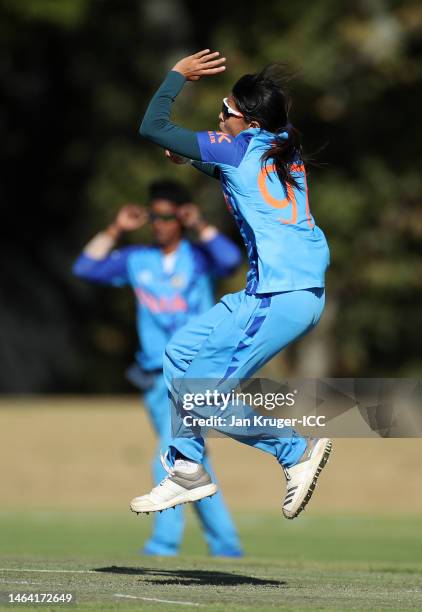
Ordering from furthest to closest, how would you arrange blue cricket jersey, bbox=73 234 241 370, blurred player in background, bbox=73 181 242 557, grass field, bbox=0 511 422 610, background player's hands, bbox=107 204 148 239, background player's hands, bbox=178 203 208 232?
1. background player's hands, bbox=107 204 148 239
2. background player's hands, bbox=178 203 208 232
3. blue cricket jersey, bbox=73 234 241 370
4. blurred player in background, bbox=73 181 242 557
5. grass field, bbox=0 511 422 610

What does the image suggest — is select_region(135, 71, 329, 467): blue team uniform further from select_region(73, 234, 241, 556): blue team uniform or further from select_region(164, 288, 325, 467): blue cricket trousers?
select_region(73, 234, 241, 556): blue team uniform

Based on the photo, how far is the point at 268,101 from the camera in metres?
7.13

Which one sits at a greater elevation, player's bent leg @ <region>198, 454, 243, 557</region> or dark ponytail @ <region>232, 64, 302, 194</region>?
dark ponytail @ <region>232, 64, 302, 194</region>

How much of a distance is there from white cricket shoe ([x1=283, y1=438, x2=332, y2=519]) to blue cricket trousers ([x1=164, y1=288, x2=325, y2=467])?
0.17ft

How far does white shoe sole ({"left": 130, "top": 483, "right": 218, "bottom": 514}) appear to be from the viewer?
7004 millimetres

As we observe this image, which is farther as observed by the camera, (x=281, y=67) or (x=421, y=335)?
(x=421, y=335)

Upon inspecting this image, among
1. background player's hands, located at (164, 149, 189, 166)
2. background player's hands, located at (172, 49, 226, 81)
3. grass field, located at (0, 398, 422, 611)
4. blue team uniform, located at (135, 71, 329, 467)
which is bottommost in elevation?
grass field, located at (0, 398, 422, 611)

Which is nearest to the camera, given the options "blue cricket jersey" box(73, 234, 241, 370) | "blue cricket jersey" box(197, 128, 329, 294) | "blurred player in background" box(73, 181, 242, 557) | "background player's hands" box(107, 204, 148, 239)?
"blue cricket jersey" box(197, 128, 329, 294)

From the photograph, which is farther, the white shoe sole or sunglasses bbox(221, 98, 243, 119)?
sunglasses bbox(221, 98, 243, 119)

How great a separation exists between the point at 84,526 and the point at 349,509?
509 centimetres

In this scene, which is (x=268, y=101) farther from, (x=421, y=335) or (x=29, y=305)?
(x=29, y=305)

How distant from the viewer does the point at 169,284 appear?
10.7 meters

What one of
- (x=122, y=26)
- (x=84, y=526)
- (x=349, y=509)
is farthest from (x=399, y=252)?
(x=84, y=526)

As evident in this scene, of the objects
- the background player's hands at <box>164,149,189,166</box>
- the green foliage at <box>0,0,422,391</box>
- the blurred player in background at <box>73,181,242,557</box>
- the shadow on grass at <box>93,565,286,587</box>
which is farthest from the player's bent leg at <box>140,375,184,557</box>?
the green foliage at <box>0,0,422,391</box>
